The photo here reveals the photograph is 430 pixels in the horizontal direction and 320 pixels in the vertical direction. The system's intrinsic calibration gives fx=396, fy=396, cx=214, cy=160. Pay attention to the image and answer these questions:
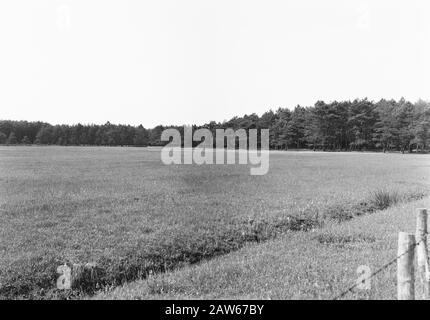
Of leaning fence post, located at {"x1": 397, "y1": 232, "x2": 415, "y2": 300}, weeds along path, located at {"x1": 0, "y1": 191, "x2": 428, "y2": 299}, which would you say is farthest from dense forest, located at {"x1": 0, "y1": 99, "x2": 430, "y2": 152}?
leaning fence post, located at {"x1": 397, "y1": 232, "x2": 415, "y2": 300}

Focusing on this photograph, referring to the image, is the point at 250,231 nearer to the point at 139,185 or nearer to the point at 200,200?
the point at 200,200

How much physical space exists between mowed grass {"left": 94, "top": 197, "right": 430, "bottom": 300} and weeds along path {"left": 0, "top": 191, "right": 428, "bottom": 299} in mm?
814

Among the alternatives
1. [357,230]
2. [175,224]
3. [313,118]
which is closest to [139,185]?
[175,224]

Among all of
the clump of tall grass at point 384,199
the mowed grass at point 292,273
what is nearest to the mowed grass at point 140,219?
the clump of tall grass at point 384,199

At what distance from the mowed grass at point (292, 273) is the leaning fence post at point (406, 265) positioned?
115 cm

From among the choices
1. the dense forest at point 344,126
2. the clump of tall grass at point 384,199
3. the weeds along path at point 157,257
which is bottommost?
the weeds along path at point 157,257

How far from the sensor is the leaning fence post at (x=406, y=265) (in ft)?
21.7

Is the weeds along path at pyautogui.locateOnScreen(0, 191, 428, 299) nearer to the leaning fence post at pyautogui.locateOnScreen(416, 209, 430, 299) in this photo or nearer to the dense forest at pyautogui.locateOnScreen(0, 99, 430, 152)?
the leaning fence post at pyautogui.locateOnScreen(416, 209, 430, 299)

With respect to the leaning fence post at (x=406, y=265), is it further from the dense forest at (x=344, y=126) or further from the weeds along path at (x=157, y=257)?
the dense forest at (x=344, y=126)

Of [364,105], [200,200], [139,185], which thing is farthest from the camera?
[364,105]

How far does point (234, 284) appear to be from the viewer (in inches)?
392

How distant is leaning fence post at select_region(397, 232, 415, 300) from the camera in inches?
260

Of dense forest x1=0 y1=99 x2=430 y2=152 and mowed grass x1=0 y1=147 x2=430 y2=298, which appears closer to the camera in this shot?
mowed grass x1=0 y1=147 x2=430 y2=298

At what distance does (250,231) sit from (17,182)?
71.6 feet
